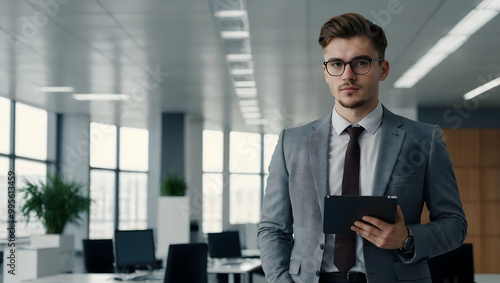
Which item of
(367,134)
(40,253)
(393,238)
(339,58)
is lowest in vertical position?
(40,253)

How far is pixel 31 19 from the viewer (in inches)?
257

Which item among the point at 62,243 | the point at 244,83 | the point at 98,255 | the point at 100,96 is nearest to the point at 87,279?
the point at 98,255

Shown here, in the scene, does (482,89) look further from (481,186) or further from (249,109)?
(249,109)

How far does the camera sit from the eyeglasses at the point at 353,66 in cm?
160

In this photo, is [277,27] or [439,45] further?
[439,45]

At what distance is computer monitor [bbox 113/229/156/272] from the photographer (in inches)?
236

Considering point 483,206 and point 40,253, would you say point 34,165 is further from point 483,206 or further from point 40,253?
point 483,206

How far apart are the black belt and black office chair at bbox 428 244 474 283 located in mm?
2772

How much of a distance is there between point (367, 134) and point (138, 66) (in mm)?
7423

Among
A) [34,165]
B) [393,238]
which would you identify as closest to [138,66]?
[34,165]

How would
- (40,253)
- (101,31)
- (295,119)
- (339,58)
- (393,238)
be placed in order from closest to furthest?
1. (393,238)
2. (339,58)
3. (40,253)
4. (101,31)
5. (295,119)

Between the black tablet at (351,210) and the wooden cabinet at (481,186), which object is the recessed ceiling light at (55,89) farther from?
the black tablet at (351,210)

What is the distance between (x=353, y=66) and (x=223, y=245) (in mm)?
6716

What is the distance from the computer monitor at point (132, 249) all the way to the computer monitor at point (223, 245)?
1.86 m
